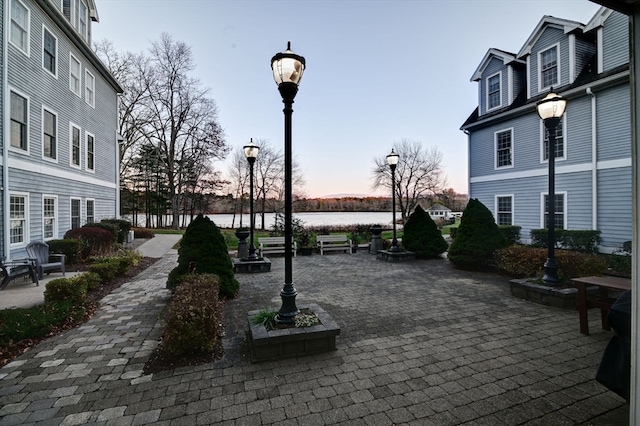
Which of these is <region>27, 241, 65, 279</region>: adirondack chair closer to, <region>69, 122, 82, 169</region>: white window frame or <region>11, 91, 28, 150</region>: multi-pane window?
<region>11, 91, 28, 150</region>: multi-pane window

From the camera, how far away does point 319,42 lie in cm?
1009

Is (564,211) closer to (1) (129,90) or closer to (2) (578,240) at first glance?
(2) (578,240)

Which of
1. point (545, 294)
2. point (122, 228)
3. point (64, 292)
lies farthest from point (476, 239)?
point (122, 228)

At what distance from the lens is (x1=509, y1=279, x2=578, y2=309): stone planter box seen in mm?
5129

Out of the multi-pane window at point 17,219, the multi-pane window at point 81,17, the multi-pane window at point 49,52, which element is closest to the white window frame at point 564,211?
the multi-pane window at point 17,219

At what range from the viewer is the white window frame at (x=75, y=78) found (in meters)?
11.7

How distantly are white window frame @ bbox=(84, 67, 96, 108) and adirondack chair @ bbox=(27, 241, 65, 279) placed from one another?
8.05 metres

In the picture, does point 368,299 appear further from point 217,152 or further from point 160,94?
point 160,94

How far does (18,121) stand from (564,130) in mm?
18813

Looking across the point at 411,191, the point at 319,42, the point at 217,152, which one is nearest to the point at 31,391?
the point at 319,42

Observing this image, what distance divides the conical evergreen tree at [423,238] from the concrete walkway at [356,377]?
222 inches

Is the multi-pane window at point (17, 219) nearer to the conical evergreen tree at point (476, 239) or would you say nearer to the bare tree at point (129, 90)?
the conical evergreen tree at point (476, 239)

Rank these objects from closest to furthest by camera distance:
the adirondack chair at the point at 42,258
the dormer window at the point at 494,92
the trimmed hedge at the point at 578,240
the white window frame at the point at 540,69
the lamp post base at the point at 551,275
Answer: the lamp post base at the point at 551,275, the adirondack chair at the point at 42,258, the trimmed hedge at the point at 578,240, the white window frame at the point at 540,69, the dormer window at the point at 494,92

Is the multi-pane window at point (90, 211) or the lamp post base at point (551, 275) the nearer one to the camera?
the lamp post base at point (551, 275)
